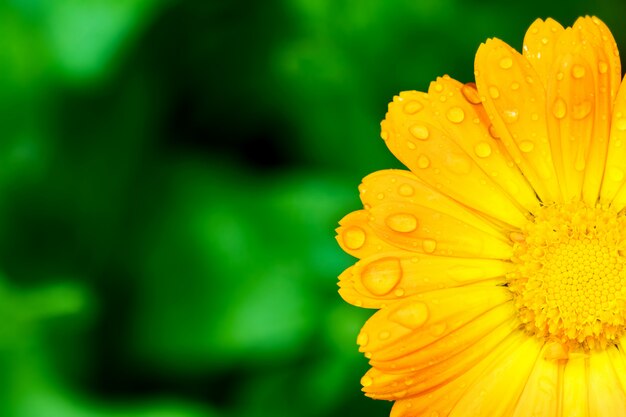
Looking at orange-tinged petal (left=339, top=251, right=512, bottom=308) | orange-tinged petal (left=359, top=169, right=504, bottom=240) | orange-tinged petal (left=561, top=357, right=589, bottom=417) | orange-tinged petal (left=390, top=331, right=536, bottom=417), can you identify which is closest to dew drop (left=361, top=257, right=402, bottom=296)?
orange-tinged petal (left=339, top=251, right=512, bottom=308)

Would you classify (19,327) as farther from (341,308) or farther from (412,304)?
(412,304)

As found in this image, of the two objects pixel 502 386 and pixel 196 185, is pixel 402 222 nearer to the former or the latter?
pixel 502 386

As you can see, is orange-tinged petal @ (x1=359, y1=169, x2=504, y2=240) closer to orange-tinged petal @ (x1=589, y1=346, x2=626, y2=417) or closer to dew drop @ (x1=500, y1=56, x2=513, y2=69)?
dew drop @ (x1=500, y1=56, x2=513, y2=69)

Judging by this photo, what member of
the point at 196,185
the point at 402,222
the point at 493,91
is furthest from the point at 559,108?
the point at 196,185

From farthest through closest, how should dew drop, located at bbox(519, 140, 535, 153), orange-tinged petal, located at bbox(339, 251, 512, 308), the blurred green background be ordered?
1. the blurred green background
2. dew drop, located at bbox(519, 140, 535, 153)
3. orange-tinged petal, located at bbox(339, 251, 512, 308)

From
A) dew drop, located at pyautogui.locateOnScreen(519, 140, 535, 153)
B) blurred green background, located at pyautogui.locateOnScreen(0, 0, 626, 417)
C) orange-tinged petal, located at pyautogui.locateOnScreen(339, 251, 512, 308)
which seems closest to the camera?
orange-tinged petal, located at pyautogui.locateOnScreen(339, 251, 512, 308)

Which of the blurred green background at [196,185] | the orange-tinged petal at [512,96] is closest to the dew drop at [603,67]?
the orange-tinged petal at [512,96]

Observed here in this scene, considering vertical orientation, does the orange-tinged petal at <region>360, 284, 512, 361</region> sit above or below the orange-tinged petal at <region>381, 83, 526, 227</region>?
below

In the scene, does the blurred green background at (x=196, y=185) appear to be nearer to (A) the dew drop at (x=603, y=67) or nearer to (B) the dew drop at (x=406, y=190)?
(B) the dew drop at (x=406, y=190)
